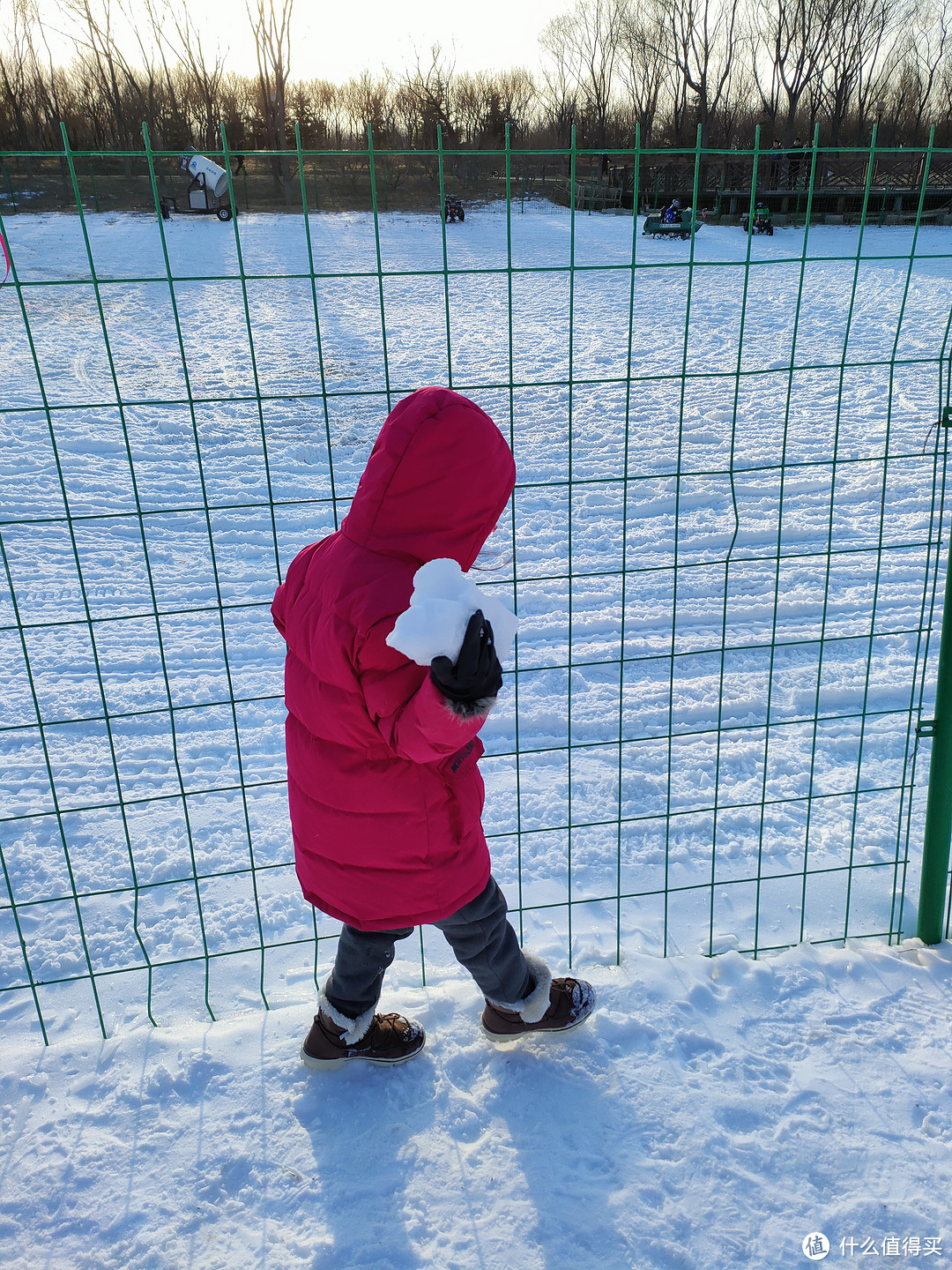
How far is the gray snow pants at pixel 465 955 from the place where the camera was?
6.31ft

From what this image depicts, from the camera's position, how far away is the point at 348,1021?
2.01 meters

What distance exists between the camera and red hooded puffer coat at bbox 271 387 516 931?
1.42 metres

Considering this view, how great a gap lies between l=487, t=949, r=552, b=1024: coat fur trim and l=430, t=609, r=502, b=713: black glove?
1040 millimetres

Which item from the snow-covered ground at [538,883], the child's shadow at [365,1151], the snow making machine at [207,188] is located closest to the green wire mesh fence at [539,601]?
the snow-covered ground at [538,883]

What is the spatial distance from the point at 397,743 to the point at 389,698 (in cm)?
8

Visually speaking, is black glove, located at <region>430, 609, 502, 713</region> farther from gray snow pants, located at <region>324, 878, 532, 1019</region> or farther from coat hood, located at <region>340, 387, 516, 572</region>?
gray snow pants, located at <region>324, 878, 532, 1019</region>

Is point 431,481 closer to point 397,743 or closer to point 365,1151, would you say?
point 397,743

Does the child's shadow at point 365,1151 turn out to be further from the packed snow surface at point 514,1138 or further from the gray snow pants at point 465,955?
the gray snow pants at point 465,955

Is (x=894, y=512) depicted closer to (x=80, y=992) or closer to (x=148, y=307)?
(x=80, y=992)

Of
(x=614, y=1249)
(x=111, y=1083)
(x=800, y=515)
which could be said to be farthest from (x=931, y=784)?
(x=800, y=515)

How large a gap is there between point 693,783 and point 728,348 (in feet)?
A: 26.0

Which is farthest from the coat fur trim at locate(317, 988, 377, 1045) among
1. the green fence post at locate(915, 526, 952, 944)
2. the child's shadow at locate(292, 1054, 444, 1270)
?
the green fence post at locate(915, 526, 952, 944)

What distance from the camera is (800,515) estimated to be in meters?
6.18

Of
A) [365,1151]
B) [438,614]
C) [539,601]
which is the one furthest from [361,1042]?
[539,601]
